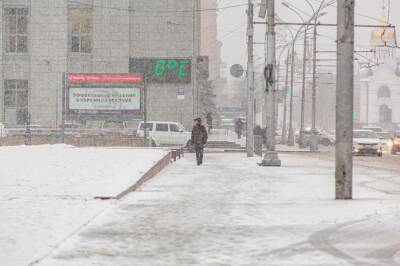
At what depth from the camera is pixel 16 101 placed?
158 ft

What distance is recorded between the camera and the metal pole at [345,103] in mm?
13641

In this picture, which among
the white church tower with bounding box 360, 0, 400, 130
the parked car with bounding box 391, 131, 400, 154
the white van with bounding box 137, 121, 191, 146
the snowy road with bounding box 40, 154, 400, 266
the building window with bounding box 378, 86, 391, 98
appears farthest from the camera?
the building window with bounding box 378, 86, 391, 98

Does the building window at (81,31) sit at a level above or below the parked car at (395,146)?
above

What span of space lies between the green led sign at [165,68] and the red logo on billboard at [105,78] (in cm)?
1195

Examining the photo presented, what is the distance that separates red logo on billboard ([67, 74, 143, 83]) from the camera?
3606cm

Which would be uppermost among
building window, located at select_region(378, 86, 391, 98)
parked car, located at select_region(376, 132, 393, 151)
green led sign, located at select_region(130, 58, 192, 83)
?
building window, located at select_region(378, 86, 391, 98)

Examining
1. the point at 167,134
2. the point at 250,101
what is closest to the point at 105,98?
the point at 167,134

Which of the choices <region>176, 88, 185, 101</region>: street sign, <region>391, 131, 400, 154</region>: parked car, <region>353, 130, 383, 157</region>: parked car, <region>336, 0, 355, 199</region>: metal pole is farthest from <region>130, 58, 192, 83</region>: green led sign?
<region>336, 0, 355, 199</region>: metal pole

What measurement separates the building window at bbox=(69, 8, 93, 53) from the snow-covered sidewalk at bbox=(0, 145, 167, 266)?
86.9ft

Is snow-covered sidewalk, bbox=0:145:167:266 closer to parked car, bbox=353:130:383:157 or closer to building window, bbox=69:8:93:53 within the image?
parked car, bbox=353:130:383:157

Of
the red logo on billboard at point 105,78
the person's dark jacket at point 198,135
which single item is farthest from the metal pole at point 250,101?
the person's dark jacket at point 198,135

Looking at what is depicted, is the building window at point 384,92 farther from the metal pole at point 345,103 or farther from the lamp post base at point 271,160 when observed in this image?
the metal pole at point 345,103

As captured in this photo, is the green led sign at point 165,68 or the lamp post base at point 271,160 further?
the green led sign at point 165,68

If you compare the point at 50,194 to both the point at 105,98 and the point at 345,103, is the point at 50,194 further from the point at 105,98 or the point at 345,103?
the point at 105,98
